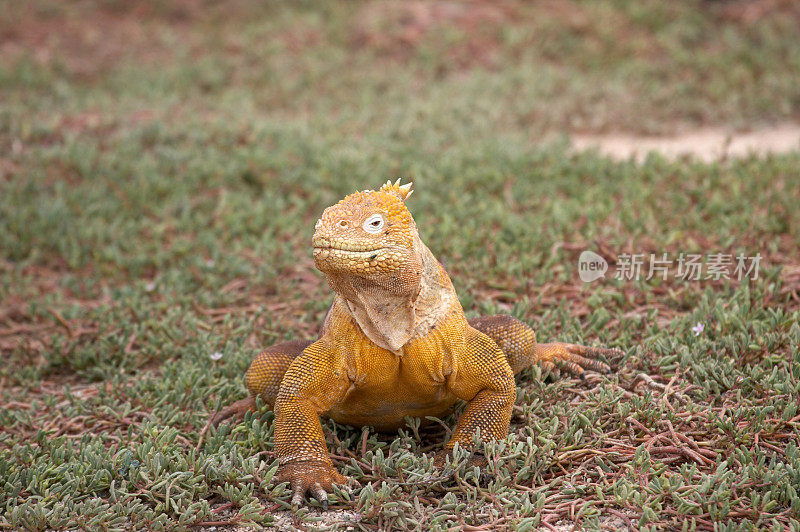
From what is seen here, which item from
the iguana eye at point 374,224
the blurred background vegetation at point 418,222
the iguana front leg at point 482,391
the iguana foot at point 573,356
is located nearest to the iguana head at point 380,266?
the iguana eye at point 374,224

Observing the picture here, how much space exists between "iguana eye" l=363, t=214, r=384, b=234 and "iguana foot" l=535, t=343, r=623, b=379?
1.32 metres

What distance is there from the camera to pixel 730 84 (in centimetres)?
879

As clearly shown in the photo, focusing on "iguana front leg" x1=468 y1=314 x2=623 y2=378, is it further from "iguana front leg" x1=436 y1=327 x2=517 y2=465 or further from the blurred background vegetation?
"iguana front leg" x1=436 y1=327 x2=517 y2=465

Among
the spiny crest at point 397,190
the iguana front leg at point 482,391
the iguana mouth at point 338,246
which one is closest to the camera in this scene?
the iguana mouth at point 338,246

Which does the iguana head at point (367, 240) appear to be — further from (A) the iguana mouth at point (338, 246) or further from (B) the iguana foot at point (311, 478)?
(B) the iguana foot at point (311, 478)

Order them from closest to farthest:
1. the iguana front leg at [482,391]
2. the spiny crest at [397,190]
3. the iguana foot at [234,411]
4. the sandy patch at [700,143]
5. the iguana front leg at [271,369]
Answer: the spiny crest at [397,190] → the iguana front leg at [482,391] → the iguana front leg at [271,369] → the iguana foot at [234,411] → the sandy patch at [700,143]

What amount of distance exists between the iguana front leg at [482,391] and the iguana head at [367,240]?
49cm

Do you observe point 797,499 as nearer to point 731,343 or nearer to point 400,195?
point 731,343

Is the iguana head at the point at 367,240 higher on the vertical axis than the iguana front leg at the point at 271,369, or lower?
higher

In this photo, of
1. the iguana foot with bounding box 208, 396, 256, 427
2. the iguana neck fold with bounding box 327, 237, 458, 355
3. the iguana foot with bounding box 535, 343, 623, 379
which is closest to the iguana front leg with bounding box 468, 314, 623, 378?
the iguana foot with bounding box 535, 343, 623, 379

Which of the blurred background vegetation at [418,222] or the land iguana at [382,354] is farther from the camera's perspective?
the blurred background vegetation at [418,222]

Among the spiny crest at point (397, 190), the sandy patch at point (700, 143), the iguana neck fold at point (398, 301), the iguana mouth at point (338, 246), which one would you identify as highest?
the spiny crest at point (397, 190)

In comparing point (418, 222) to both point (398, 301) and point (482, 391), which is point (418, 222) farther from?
point (398, 301)

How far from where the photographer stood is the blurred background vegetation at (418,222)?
3.38 meters
